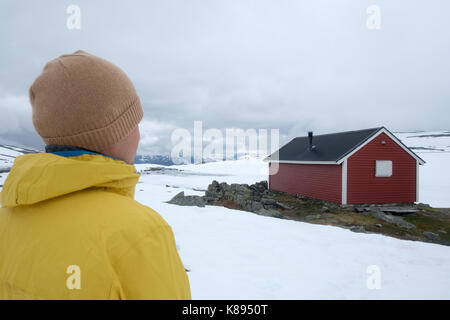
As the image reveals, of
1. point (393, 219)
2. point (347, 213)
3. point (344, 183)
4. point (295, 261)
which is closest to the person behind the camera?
point (295, 261)

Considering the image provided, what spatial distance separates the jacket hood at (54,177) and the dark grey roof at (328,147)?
18265 millimetres

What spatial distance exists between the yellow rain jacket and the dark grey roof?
18253mm

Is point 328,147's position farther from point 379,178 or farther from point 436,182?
point 436,182

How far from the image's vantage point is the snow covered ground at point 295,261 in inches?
198

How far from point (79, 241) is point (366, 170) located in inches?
781

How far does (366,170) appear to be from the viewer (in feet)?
58.9

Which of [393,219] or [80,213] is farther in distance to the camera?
[393,219]

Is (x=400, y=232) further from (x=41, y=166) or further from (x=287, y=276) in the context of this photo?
(x=41, y=166)

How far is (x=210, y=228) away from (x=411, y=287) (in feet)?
17.6

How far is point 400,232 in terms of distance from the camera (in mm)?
12867

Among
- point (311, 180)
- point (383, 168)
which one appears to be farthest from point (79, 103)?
point (311, 180)

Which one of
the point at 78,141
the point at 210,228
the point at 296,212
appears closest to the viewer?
the point at 78,141
